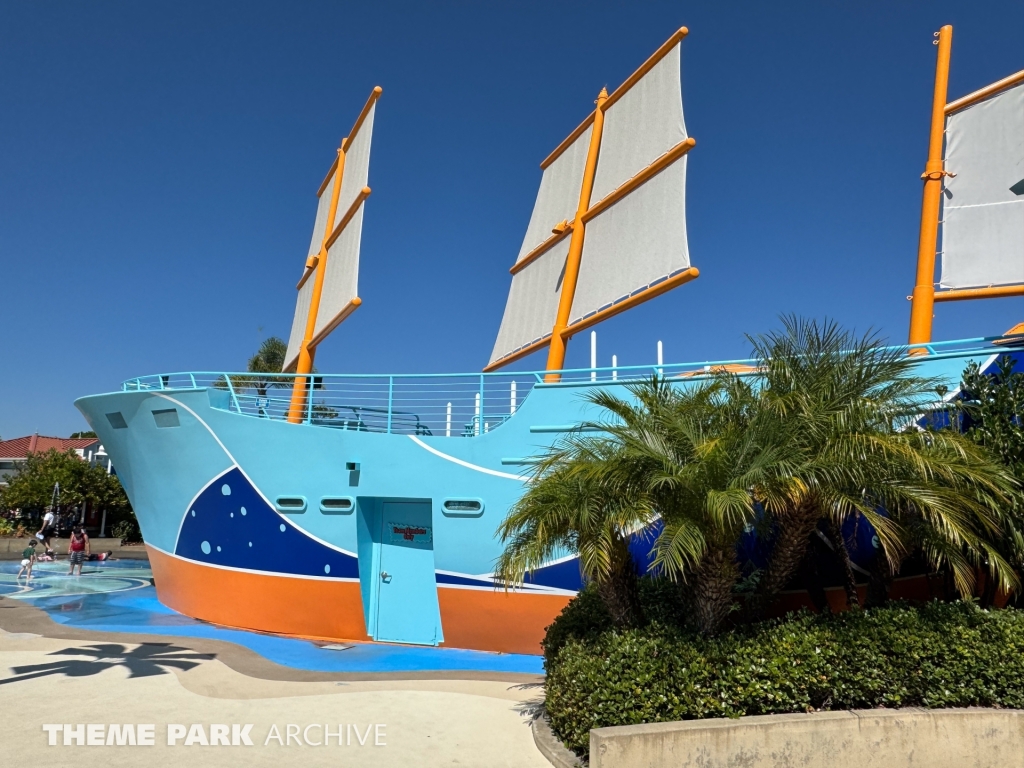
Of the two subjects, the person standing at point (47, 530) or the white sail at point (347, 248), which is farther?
the person standing at point (47, 530)

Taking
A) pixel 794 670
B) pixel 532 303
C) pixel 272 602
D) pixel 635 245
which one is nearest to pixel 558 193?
pixel 532 303

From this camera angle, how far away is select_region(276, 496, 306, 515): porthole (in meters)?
12.4

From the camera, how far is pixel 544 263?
18359 millimetres

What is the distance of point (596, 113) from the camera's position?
17672 mm

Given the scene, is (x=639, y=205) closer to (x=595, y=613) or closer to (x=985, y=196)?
(x=985, y=196)

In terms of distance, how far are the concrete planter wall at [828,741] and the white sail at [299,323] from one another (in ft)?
48.2

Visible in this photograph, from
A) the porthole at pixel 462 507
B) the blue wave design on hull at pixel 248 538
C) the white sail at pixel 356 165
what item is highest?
the white sail at pixel 356 165

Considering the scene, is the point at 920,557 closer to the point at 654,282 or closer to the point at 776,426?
the point at 776,426

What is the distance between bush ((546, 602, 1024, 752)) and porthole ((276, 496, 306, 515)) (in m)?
6.72

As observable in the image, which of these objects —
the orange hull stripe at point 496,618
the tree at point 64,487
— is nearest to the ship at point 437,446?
the orange hull stripe at point 496,618

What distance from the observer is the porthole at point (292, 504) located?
1243 cm

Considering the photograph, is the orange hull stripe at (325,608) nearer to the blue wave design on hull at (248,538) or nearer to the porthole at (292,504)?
the blue wave design on hull at (248,538)

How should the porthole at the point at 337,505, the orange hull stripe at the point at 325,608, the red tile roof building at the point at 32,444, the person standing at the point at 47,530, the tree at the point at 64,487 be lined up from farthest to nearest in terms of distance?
1. the red tile roof building at the point at 32,444
2. the tree at the point at 64,487
3. the person standing at the point at 47,530
4. the porthole at the point at 337,505
5. the orange hull stripe at the point at 325,608

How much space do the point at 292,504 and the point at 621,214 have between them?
8.80m
